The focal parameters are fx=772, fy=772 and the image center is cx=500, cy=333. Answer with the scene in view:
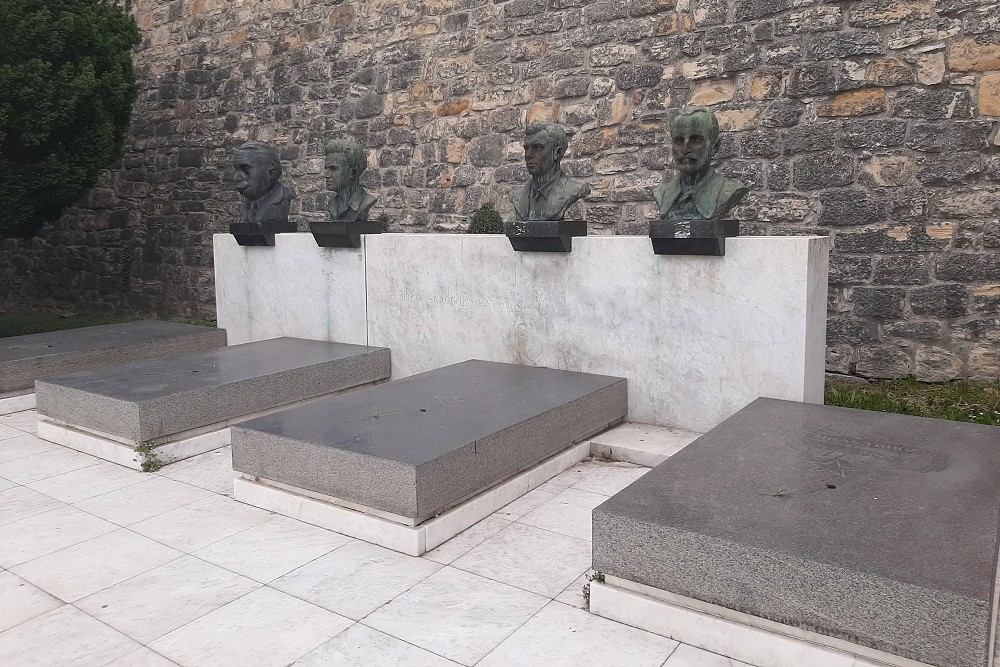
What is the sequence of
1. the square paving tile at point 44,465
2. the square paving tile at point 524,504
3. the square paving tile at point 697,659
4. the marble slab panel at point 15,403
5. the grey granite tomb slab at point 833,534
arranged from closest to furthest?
the grey granite tomb slab at point 833,534 < the square paving tile at point 697,659 < the square paving tile at point 524,504 < the square paving tile at point 44,465 < the marble slab panel at point 15,403

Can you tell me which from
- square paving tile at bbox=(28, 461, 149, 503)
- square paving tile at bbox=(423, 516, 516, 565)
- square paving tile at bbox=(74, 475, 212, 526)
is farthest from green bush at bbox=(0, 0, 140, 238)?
square paving tile at bbox=(423, 516, 516, 565)

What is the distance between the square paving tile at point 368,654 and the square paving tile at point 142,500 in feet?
4.85

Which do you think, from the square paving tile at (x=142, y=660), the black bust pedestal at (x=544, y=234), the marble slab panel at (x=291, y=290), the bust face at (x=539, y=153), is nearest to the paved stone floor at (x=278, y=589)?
the square paving tile at (x=142, y=660)

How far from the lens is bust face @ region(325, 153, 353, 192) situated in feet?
18.9

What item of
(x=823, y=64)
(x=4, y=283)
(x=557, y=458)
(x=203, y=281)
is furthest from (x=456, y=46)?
(x=4, y=283)

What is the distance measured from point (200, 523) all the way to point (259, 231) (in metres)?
3.47

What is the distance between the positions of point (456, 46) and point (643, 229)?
278cm

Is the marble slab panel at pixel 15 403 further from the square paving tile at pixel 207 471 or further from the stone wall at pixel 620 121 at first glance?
the stone wall at pixel 620 121

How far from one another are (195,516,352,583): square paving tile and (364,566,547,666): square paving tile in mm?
520

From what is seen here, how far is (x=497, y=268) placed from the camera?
5.01m

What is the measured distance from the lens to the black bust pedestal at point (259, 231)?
627 centimetres

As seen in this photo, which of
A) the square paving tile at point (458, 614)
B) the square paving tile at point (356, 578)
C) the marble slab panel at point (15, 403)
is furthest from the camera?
the marble slab panel at point (15, 403)

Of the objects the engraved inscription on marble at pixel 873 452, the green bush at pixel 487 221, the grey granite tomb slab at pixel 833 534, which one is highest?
the green bush at pixel 487 221

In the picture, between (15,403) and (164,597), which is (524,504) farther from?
(15,403)
